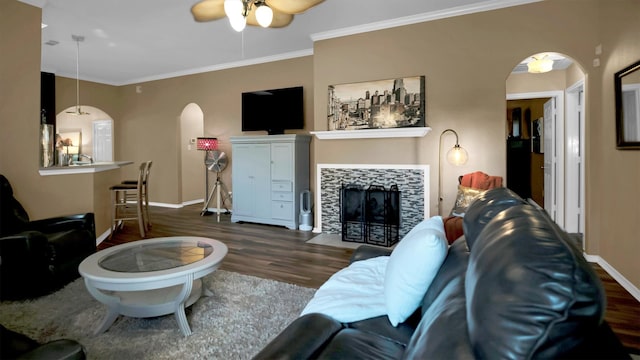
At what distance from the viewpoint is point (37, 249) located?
8.81ft

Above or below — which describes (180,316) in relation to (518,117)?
below

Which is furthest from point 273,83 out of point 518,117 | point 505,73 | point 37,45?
point 518,117

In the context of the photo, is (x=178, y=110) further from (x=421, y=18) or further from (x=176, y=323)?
(x=176, y=323)

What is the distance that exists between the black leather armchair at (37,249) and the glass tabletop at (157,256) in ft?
2.23

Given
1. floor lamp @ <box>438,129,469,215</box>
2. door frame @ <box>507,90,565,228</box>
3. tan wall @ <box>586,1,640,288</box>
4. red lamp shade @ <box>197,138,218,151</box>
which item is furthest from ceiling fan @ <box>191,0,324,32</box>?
door frame @ <box>507,90,565,228</box>

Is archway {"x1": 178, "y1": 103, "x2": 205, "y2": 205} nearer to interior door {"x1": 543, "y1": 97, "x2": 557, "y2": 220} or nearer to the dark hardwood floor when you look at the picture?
the dark hardwood floor

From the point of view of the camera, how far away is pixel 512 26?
395 centimetres

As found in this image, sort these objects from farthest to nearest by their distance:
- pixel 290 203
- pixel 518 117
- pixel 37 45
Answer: pixel 518 117, pixel 290 203, pixel 37 45

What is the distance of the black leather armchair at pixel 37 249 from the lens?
263cm

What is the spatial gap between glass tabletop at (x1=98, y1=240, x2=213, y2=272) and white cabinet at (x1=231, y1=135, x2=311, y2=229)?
8.95 feet

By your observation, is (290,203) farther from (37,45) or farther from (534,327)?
(534,327)

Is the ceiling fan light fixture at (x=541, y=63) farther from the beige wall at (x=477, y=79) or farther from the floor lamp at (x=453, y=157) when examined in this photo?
the floor lamp at (x=453, y=157)

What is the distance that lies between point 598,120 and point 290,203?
414cm

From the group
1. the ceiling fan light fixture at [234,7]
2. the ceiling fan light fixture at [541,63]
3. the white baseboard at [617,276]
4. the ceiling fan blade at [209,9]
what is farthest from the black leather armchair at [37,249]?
the ceiling fan light fixture at [541,63]
